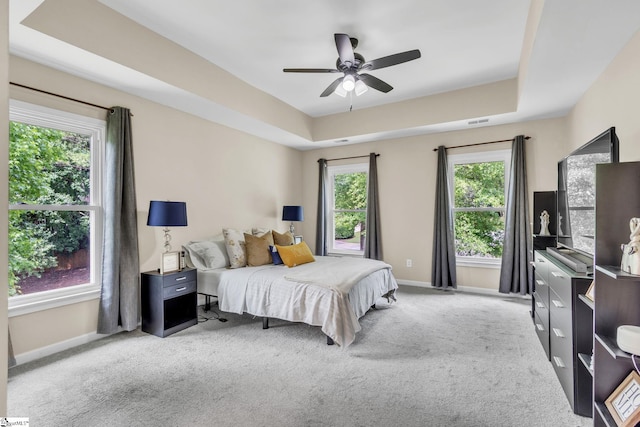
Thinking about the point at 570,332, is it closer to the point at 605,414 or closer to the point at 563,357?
the point at 563,357

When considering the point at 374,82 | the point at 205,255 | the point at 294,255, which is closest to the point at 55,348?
the point at 205,255

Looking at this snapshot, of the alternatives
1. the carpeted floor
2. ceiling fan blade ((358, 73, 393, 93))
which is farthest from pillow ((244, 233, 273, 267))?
ceiling fan blade ((358, 73, 393, 93))

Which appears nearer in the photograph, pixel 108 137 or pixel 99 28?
pixel 99 28

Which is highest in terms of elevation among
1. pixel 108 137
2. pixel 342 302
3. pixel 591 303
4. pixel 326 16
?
pixel 326 16

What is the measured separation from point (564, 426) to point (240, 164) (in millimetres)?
4646

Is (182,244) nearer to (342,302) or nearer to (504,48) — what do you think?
(342,302)

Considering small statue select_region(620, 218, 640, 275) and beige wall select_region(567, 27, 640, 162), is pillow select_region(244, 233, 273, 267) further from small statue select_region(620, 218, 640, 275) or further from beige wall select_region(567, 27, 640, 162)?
beige wall select_region(567, 27, 640, 162)

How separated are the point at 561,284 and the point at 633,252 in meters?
0.83

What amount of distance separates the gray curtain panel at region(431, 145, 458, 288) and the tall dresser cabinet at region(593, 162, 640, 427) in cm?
326

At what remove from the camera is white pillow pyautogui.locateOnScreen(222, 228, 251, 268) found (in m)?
3.94

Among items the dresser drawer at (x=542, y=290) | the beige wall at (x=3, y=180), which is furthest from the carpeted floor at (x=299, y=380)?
the beige wall at (x=3, y=180)

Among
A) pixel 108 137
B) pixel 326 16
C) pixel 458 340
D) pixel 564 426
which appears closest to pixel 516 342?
pixel 458 340

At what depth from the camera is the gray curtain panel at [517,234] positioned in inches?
170

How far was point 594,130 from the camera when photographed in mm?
3023
